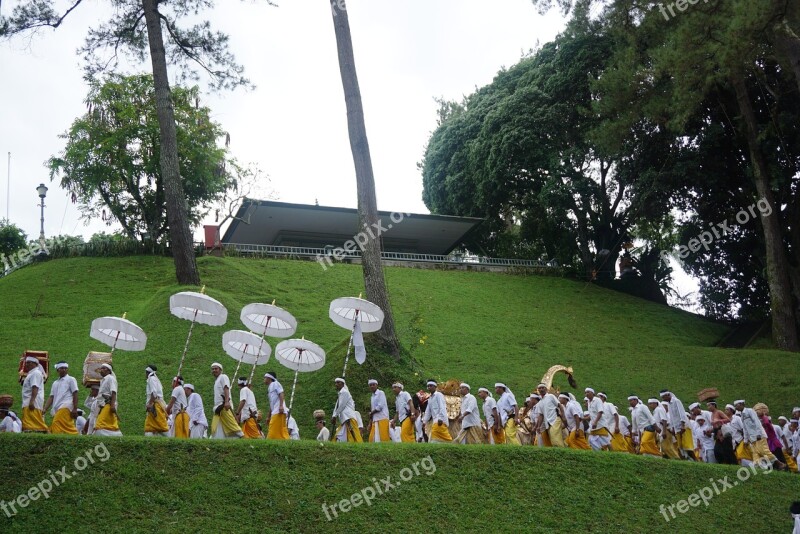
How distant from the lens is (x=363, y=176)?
18969 mm

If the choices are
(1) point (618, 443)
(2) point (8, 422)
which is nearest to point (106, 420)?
(2) point (8, 422)

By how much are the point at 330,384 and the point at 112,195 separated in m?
20.1

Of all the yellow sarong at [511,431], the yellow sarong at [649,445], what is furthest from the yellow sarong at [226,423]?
the yellow sarong at [649,445]

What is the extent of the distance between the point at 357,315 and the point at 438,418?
252cm

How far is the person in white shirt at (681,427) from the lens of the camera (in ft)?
50.2

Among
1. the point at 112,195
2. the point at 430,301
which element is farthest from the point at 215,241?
the point at 430,301

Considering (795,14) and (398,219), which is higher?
(795,14)

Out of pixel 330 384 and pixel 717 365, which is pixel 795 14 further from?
pixel 330 384

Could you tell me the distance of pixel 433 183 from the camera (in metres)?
40.0

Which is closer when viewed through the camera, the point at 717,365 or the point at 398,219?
the point at 717,365

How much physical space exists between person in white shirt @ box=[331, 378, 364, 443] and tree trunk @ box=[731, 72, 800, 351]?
56.8ft

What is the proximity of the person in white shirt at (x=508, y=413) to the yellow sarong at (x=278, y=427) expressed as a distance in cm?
401

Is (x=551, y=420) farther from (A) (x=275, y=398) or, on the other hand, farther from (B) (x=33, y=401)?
(B) (x=33, y=401)

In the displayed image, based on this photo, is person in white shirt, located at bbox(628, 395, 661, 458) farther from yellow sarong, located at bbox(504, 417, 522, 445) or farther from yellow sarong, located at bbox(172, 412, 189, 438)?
yellow sarong, located at bbox(172, 412, 189, 438)
